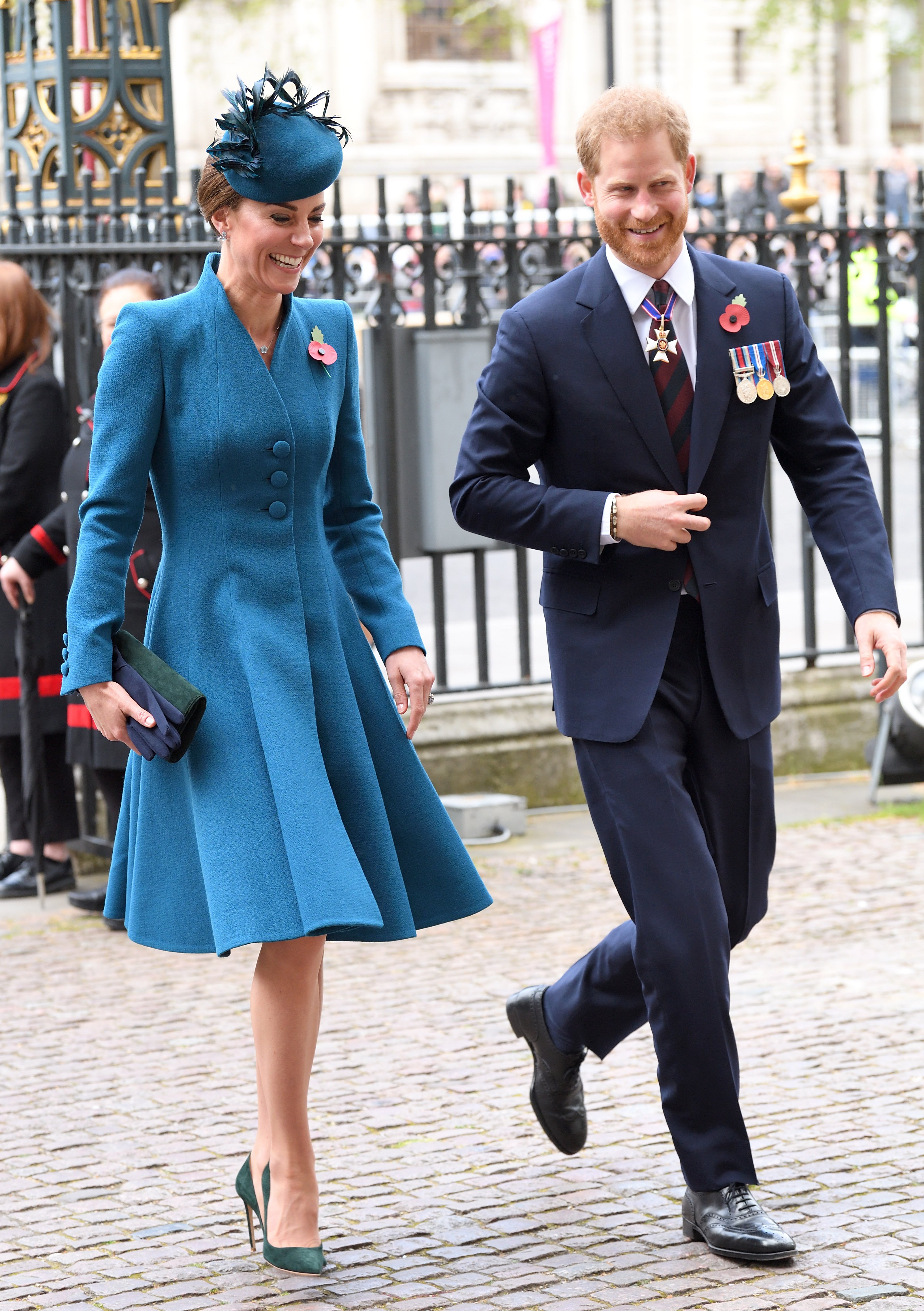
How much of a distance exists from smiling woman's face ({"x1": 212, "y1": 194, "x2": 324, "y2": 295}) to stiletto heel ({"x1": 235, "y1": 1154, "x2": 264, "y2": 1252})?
1536 millimetres

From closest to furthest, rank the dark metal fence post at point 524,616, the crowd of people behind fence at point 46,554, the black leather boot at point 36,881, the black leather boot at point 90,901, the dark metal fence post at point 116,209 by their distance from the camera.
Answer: the crowd of people behind fence at point 46,554 < the black leather boot at point 90,901 < the black leather boot at point 36,881 < the dark metal fence post at point 116,209 < the dark metal fence post at point 524,616

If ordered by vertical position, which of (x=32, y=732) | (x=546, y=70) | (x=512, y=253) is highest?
(x=546, y=70)

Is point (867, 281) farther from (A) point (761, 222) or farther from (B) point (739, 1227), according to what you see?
(B) point (739, 1227)

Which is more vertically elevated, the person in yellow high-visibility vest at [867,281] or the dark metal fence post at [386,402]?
the person in yellow high-visibility vest at [867,281]

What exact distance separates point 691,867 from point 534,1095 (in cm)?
75

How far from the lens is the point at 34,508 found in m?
6.45

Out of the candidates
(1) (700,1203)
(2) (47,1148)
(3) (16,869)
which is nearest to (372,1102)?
(2) (47,1148)

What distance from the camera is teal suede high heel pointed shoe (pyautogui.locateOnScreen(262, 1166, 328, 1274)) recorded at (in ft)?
11.3

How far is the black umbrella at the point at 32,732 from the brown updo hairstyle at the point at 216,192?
3284 mm

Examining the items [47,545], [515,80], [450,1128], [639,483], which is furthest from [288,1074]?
[515,80]

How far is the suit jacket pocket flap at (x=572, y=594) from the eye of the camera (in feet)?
11.7

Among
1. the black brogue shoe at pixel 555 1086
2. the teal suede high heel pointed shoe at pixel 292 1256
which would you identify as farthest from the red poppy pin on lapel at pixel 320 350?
the teal suede high heel pointed shoe at pixel 292 1256

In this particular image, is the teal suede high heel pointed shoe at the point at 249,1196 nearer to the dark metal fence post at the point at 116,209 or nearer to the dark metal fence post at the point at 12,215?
the dark metal fence post at the point at 116,209

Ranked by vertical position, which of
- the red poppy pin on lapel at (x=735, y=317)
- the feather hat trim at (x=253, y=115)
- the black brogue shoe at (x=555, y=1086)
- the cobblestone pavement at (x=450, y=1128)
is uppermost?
the feather hat trim at (x=253, y=115)
